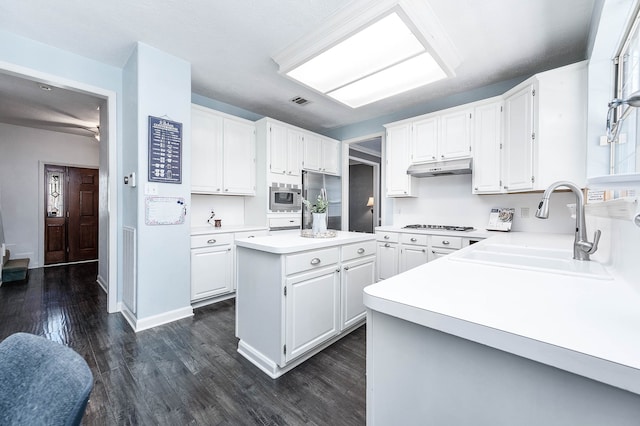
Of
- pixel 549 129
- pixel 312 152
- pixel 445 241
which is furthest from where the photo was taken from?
pixel 312 152

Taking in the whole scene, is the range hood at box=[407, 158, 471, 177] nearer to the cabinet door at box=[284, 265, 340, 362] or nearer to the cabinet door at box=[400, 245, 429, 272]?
the cabinet door at box=[400, 245, 429, 272]

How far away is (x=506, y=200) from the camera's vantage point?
3.14 metres

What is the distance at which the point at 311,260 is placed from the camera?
1.89 meters

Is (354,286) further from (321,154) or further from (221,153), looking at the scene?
(321,154)

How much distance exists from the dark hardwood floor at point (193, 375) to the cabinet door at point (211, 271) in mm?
263

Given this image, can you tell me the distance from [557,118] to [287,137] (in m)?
3.11

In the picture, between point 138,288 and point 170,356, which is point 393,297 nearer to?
point 170,356

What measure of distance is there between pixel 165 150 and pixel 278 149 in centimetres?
158

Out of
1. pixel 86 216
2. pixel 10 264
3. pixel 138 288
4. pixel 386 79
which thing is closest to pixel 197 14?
pixel 386 79

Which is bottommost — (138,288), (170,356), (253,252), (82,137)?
(170,356)

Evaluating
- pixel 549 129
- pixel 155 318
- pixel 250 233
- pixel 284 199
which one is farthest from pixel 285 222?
pixel 549 129

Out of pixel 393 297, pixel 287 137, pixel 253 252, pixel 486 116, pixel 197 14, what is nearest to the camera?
pixel 393 297

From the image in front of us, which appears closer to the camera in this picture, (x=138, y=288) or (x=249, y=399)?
(x=249, y=399)

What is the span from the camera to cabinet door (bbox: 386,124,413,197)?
3.65 meters
